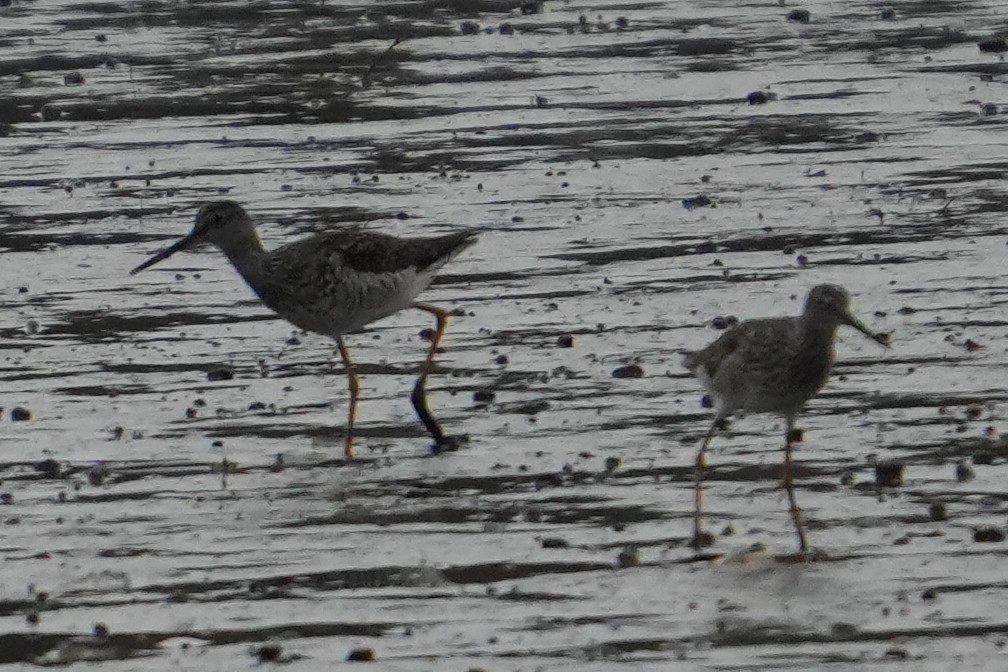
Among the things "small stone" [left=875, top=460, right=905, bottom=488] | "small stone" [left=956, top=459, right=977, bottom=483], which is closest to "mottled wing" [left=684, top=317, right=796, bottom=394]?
"small stone" [left=875, top=460, right=905, bottom=488]

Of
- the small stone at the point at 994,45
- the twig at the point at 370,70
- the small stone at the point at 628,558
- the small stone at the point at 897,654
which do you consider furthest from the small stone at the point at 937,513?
the small stone at the point at 994,45

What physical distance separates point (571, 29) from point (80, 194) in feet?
28.2

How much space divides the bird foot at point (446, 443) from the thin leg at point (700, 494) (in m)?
1.17

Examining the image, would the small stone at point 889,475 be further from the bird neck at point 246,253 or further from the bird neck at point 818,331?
the bird neck at point 246,253

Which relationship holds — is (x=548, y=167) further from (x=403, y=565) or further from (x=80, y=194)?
(x=403, y=565)

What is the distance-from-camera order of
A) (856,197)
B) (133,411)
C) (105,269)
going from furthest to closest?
(856,197), (105,269), (133,411)

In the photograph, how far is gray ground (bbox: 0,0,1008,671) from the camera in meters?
9.17

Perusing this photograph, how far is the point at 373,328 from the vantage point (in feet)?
48.1

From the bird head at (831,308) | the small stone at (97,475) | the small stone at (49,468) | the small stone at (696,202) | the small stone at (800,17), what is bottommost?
the small stone at (97,475)

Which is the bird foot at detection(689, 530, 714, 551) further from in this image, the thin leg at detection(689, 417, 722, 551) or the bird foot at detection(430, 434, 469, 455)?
the bird foot at detection(430, 434, 469, 455)

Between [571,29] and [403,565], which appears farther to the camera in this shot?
[571,29]

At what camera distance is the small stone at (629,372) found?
12859 mm

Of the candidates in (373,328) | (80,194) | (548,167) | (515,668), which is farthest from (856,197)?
(515,668)

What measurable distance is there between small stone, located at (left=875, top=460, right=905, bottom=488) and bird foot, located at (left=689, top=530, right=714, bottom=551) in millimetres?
1049
